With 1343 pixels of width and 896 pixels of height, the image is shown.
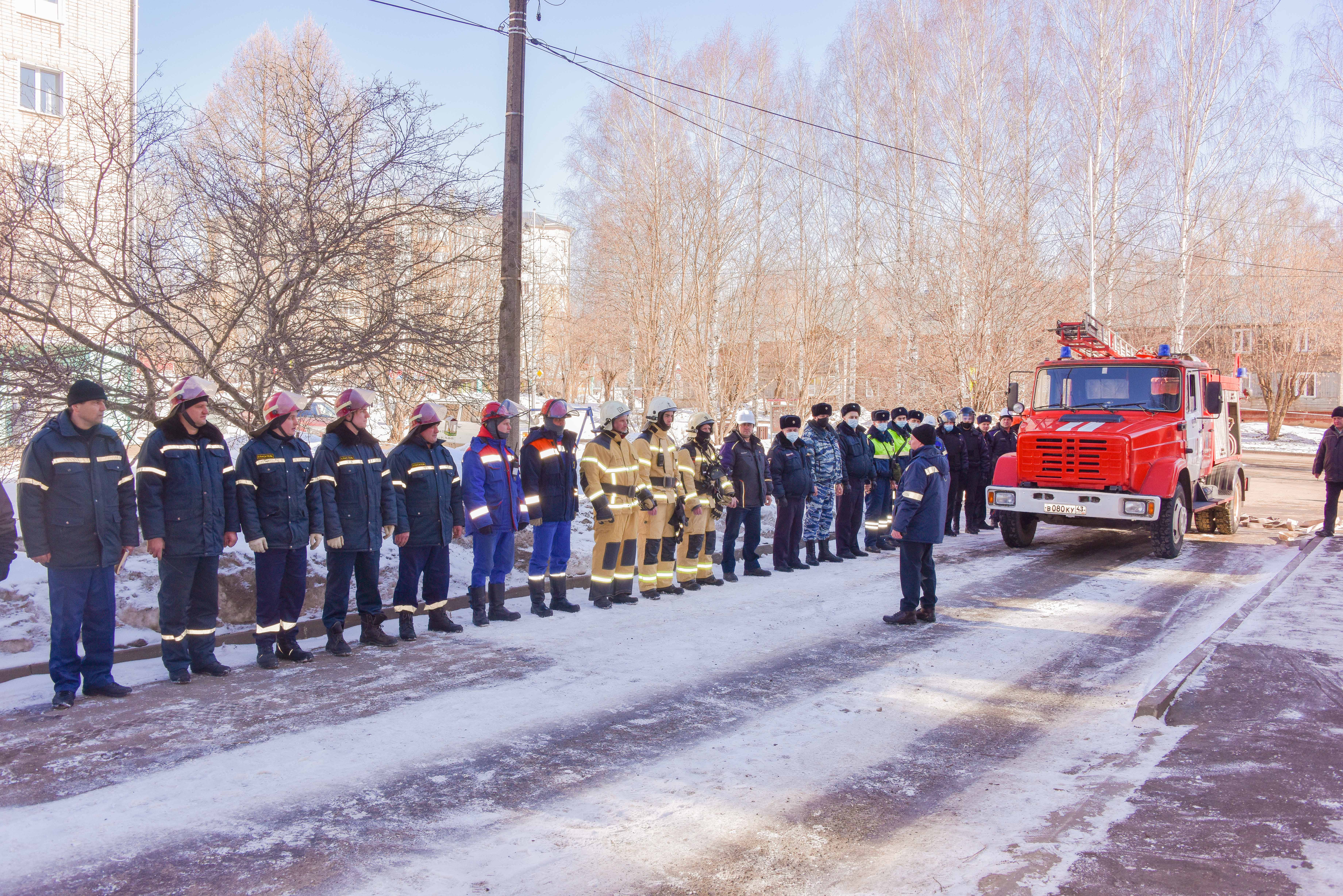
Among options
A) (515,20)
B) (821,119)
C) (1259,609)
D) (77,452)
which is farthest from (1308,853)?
(821,119)

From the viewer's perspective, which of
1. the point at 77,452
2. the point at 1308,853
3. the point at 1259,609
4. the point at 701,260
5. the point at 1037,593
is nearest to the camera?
the point at 1308,853

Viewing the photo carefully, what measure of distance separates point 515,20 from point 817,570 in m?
7.40

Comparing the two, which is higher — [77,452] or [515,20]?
[515,20]

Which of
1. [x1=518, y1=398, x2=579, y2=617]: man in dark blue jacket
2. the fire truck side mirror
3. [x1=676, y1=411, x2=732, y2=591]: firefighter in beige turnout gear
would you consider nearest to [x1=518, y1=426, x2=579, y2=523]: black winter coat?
[x1=518, y1=398, x2=579, y2=617]: man in dark blue jacket

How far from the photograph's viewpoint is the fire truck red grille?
40.0ft

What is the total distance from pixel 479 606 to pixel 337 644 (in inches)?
54.6

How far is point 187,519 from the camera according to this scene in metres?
6.46

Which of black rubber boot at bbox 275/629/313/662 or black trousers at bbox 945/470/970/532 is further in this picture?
black trousers at bbox 945/470/970/532

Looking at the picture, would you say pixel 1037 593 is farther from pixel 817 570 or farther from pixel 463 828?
pixel 463 828

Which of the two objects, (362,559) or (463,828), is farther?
(362,559)

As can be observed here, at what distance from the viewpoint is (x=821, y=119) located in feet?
104

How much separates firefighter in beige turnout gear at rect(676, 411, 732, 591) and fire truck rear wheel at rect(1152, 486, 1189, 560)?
19.8ft

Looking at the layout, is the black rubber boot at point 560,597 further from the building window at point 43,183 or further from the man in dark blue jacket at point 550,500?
the building window at point 43,183

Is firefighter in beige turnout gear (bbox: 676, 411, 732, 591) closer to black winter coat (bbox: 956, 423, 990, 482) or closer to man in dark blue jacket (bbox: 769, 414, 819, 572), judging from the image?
man in dark blue jacket (bbox: 769, 414, 819, 572)
